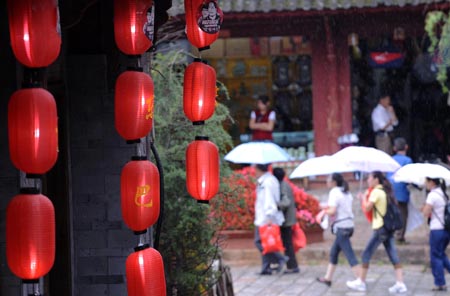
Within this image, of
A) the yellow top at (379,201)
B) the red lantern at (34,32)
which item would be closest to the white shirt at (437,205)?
the yellow top at (379,201)

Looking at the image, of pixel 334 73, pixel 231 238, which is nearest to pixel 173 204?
pixel 231 238

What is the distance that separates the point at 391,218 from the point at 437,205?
0.62 metres

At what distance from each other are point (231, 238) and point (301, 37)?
6.55m

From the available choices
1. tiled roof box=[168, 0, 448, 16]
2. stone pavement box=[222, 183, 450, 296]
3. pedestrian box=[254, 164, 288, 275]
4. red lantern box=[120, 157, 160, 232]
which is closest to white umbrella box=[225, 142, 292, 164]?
pedestrian box=[254, 164, 288, 275]

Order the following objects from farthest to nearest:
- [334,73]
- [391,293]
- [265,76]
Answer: [265,76] < [334,73] < [391,293]

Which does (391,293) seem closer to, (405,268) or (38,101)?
(405,268)

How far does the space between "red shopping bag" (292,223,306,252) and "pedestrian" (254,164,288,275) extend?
26 cm

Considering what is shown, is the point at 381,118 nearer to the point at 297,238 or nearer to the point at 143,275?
the point at 297,238

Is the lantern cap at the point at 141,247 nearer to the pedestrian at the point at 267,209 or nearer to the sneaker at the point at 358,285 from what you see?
the sneaker at the point at 358,285

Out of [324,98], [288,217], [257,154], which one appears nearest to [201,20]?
[288,217]

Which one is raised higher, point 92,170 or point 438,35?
point 438,35

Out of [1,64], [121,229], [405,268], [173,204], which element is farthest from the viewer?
[405,268]

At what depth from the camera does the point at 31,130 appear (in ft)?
19.1

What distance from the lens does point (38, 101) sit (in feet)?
19.2
